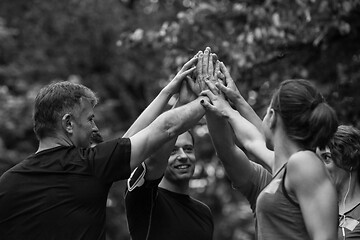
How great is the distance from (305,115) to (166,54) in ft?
18.2

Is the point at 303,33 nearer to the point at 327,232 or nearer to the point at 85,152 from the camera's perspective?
the point at 85,152

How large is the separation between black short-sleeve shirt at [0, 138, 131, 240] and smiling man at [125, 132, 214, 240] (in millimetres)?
810

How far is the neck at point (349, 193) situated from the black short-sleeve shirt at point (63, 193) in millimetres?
1533

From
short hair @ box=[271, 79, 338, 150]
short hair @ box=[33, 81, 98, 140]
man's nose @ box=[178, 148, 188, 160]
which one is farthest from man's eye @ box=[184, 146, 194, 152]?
short hair @ box=[271, 79, 338, 150]

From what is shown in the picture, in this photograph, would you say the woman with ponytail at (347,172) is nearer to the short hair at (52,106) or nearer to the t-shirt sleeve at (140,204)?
the t-shirt sleeve at (140,204)

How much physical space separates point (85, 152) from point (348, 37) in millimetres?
4661

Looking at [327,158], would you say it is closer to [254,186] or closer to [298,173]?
[254,186]

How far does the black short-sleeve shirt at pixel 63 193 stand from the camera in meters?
4.07

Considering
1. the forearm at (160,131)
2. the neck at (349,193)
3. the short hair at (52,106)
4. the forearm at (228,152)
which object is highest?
the short hair at (52,106)

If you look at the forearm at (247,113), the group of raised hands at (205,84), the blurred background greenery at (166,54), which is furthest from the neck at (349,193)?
the blurred background greenery at (166,54)

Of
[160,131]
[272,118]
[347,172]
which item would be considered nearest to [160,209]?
[160,131]

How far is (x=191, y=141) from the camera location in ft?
19.3

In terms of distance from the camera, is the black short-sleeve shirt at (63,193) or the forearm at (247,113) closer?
the black short-sleeve shirt at (63,193)

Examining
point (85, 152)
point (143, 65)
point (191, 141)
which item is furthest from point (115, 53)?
point (85, 152)
